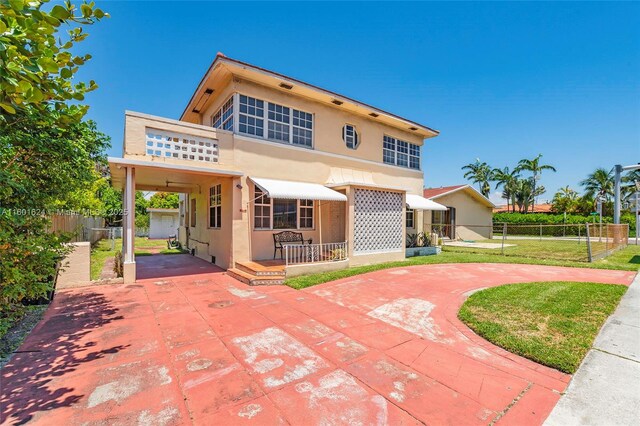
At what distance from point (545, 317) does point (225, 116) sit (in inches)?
560

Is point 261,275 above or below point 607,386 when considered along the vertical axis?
above

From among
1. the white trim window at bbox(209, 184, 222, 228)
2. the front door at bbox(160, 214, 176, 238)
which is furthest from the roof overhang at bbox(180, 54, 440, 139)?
the front door at bbox(160, 214, 176, 238)

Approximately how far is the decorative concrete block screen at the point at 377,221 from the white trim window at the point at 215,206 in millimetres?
6812

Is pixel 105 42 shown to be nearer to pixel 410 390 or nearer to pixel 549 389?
pixel 410 390

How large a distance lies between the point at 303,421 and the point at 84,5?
612cm

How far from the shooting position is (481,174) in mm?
59531

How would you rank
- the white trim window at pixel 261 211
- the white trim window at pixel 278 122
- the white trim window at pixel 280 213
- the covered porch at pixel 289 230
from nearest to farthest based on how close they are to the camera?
the covered porch at pixel 289 230
the white trim window at pixel 261 211
the white trim window at pixel 280 213
the white trim window at pixel 278 122

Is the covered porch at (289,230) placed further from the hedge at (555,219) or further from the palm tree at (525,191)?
the palm tree at (525,191)

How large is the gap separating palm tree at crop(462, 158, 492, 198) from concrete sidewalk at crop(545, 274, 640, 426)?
60516 mm

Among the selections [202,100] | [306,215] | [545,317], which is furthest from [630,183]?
[202,100]

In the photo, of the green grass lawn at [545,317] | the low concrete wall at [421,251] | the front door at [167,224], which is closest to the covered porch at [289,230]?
the low concrete wall at [421,251]

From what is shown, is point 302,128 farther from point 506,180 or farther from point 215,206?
point 506,180

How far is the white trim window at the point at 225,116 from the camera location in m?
12.9

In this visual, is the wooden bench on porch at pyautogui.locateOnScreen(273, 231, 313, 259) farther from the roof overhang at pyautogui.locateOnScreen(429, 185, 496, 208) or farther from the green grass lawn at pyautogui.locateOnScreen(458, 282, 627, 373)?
the roof overhang at pyautogui.locateOnScreen(429, 185, 496, 208)
